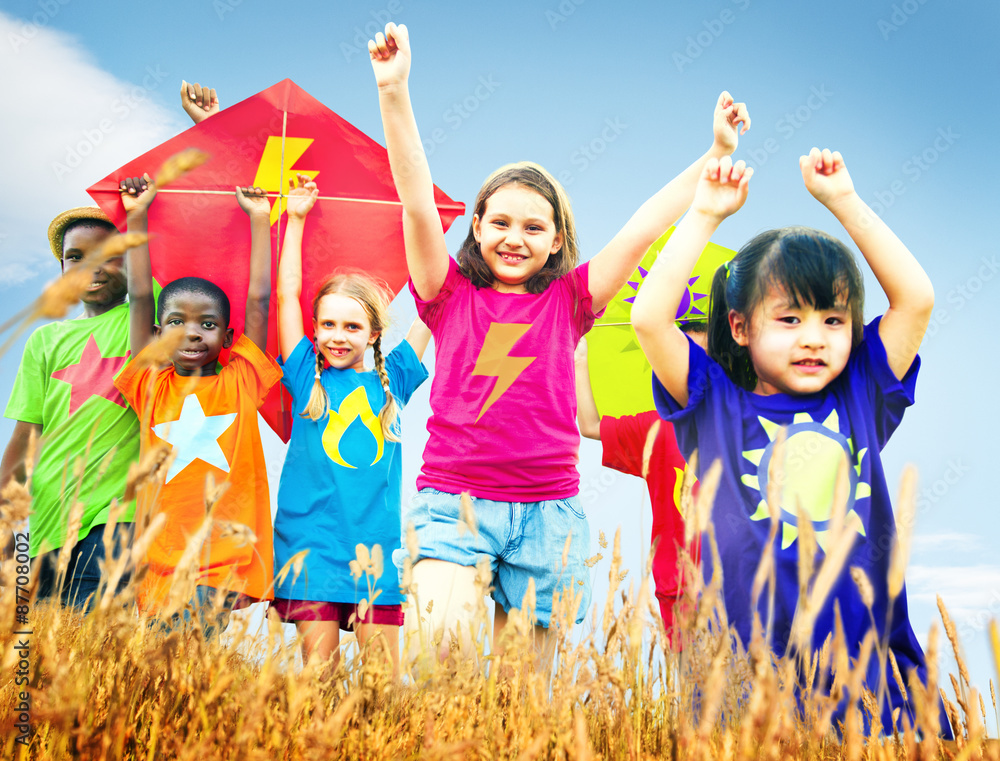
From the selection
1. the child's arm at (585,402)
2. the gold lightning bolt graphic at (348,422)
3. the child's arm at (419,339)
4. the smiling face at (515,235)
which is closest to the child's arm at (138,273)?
the gold lightning bolt graphic at (348,422)

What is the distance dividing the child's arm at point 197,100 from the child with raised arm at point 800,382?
10.8 feet

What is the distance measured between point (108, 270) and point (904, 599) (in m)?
4.37

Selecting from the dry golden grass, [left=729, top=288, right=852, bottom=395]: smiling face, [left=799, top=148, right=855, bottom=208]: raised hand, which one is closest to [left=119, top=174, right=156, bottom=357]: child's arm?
the dry golden grass

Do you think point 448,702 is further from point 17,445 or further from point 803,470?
point 17,445

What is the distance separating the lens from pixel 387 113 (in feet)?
9.56

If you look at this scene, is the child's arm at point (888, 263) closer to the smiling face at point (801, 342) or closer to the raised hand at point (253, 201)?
the smiling face at point (801, 342)

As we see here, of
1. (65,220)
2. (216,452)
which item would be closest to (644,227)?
(216,452)

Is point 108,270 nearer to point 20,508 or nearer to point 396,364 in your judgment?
point 396,364

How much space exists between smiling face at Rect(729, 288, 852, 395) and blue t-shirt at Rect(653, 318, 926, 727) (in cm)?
11

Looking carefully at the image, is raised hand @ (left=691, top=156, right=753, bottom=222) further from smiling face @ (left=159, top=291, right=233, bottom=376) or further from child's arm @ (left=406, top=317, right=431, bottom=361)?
smiling face @ (left=159, top=291, right=233, bottom=376)

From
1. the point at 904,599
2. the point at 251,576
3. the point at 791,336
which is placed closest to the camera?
the point at 904,599

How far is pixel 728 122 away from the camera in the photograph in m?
3.05

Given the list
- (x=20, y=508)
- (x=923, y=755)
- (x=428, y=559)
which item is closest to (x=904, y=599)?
(x=923, y=755)

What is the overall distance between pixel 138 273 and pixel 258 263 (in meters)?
0.66
